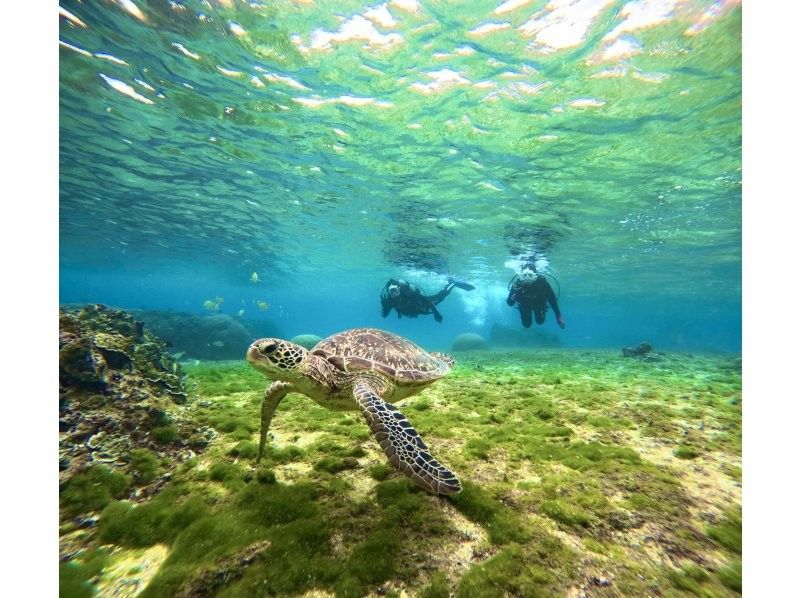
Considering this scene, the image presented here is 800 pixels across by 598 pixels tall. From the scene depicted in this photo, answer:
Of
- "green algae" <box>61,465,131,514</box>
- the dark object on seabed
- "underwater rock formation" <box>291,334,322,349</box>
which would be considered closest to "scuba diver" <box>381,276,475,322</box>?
"underwater rock formation" <box>291,334,322,349</box>

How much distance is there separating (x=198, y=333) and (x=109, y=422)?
2360 centimetres

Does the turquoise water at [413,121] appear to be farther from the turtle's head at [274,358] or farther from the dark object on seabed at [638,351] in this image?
the turtle's head at [274,358]

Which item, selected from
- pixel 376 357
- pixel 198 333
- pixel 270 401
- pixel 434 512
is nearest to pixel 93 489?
pixel 270 401

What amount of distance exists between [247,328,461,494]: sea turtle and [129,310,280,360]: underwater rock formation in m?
23.3

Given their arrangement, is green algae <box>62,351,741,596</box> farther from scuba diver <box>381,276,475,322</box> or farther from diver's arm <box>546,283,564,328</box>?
scuba diver <box>381,276,475,322</box>

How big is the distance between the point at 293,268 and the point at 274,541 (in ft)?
139

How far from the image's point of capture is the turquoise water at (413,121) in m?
7.90

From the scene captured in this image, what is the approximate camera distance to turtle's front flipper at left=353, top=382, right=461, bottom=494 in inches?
106

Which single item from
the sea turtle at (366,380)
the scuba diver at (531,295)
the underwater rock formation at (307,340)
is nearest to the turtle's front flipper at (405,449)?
the sea turtle at (366,380)

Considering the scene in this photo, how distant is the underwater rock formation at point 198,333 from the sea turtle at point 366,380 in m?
23.3

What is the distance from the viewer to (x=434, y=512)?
2975 millimetres

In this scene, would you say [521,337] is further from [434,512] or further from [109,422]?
[109,422]

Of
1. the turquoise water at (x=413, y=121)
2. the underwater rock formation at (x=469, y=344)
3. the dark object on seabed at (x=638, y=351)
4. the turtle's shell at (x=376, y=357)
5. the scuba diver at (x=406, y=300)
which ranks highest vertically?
the turquoise water at (x=413, y=121)
